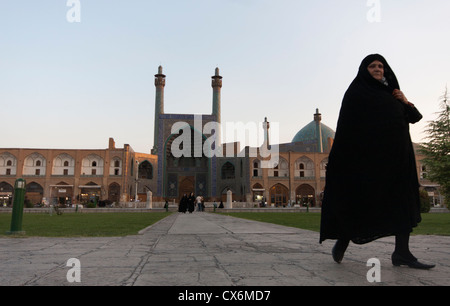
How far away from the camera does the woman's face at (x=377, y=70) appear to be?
8.86 ft

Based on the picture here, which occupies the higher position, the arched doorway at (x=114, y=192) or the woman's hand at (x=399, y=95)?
the woman's hand at (x=399, y=95)

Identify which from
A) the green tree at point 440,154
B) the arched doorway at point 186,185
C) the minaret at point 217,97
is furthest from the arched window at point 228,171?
the green tree at point 440,154

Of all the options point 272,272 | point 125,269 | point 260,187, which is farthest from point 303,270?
point 260,187

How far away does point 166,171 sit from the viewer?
38.2 meters

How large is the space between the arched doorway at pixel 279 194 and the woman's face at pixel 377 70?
3412cm

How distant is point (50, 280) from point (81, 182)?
118 ft

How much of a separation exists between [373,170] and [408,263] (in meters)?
0.63

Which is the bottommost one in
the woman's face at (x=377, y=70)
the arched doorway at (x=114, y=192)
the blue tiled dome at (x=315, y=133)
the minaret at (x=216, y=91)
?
the arched doorway at (x=114, y=192)

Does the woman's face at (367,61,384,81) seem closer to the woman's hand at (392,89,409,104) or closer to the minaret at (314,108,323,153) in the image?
the woman's hand at (392,89,409,104)

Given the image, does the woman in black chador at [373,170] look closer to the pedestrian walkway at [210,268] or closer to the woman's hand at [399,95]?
the woman's hand at [399,95]

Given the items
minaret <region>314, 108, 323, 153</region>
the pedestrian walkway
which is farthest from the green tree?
minaret <region>314, 108, 323, 153</region>

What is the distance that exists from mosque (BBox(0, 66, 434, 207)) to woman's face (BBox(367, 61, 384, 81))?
3193 cm

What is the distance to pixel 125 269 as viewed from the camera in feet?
6.81
